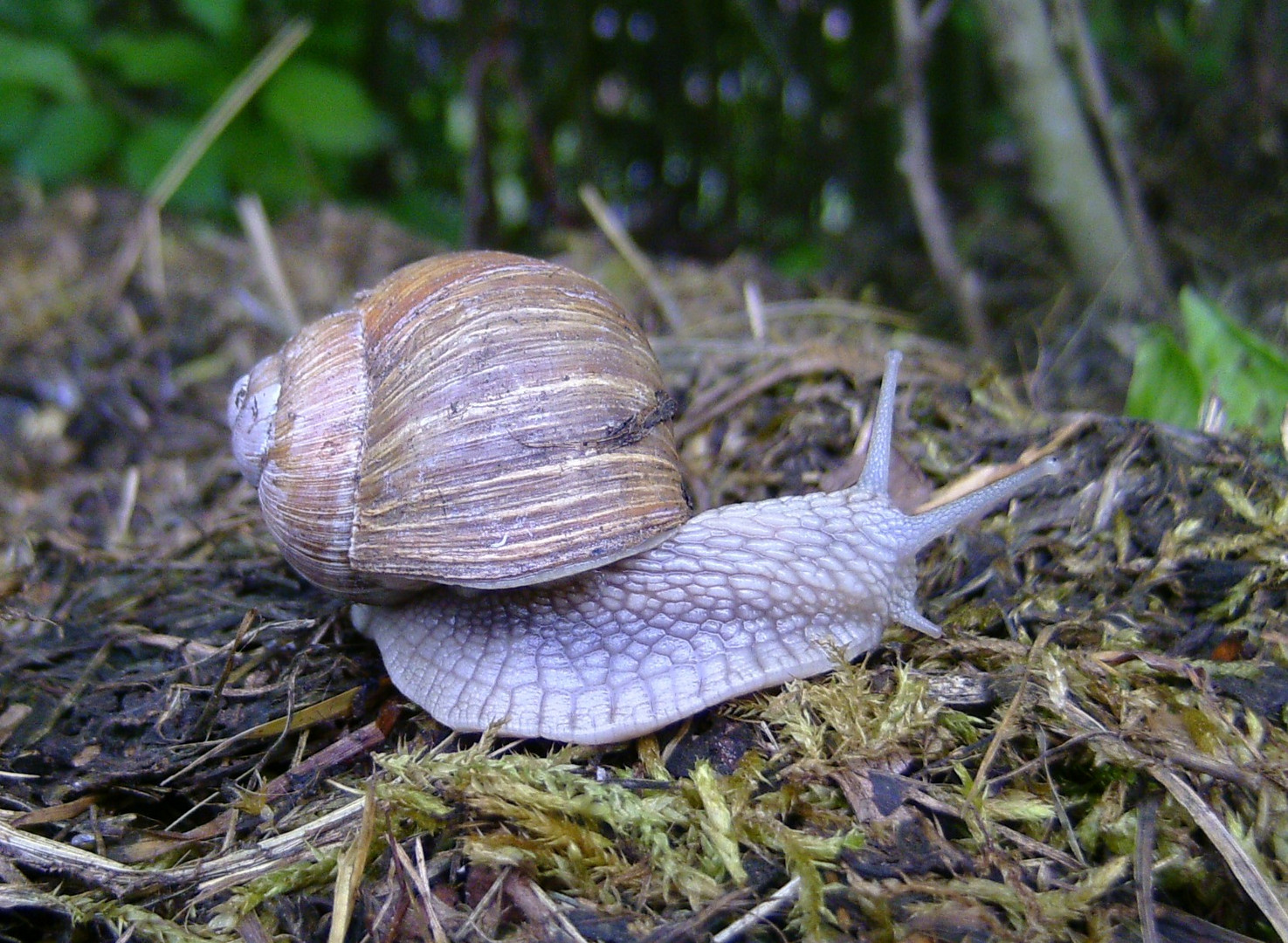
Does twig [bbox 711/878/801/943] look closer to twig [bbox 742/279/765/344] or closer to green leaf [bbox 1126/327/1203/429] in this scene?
green leaf [bbox 1126/327/1203/429]

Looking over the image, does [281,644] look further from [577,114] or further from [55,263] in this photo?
[577,114]

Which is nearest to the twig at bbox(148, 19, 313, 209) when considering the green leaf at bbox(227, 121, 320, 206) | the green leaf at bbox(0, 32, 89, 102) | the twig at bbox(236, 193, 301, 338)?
the green leaf at bbox(227, 121, 320, 206)

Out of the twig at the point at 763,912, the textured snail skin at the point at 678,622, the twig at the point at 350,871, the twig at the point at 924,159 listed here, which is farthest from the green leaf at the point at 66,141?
the twig at the point at 763,912

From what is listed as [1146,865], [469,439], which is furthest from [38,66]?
[1146,865]

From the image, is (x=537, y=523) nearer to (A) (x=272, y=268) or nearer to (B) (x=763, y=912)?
(B) (x=763, y=912)

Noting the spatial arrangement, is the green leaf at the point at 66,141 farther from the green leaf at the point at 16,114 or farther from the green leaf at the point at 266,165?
the green leaf at the point at 266,165

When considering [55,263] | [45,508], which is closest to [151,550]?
[45,508]


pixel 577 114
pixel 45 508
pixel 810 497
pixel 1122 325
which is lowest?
pixel 45 508

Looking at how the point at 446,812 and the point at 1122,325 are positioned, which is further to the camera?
the point at 1122,325
